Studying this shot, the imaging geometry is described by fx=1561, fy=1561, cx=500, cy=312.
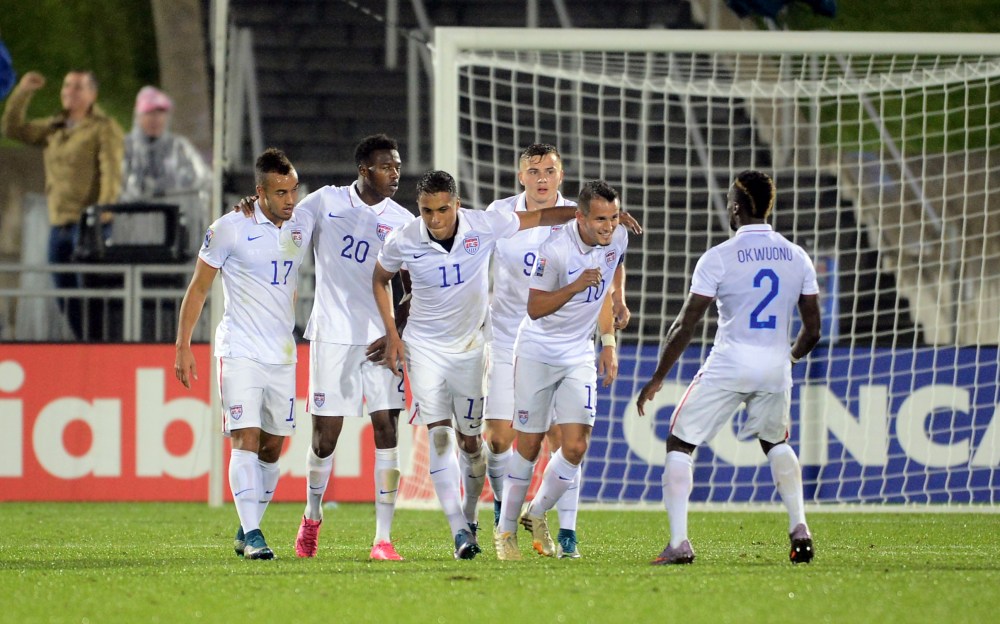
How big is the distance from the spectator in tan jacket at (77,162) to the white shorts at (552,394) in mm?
8100

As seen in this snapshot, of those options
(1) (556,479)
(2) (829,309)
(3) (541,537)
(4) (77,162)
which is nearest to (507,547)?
(1) (556,479)

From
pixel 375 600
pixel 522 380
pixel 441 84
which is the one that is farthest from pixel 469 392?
pixel 441 84

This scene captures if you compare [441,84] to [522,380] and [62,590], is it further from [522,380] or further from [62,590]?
[62,590]

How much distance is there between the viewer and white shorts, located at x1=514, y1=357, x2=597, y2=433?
7.19 meters

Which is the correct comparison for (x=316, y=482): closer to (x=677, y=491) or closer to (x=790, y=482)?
(x=677, y=491)

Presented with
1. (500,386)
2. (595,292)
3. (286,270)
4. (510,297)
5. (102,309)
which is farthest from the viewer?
(102,309)

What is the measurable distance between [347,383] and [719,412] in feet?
5.97

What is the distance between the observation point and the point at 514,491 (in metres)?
7.32

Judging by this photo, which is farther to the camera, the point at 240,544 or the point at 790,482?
the point at 240,544

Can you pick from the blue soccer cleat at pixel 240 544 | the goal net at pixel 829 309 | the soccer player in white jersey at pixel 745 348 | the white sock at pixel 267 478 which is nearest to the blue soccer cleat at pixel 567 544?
the soccer player in white jersey at pixel 745 348

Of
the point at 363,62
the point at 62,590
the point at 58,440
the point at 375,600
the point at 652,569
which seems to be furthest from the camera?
the point at 363,62

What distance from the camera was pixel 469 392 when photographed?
7406 mm

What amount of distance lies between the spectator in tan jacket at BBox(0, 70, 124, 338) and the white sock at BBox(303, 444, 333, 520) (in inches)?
290

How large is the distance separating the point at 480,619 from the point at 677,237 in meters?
9.61
